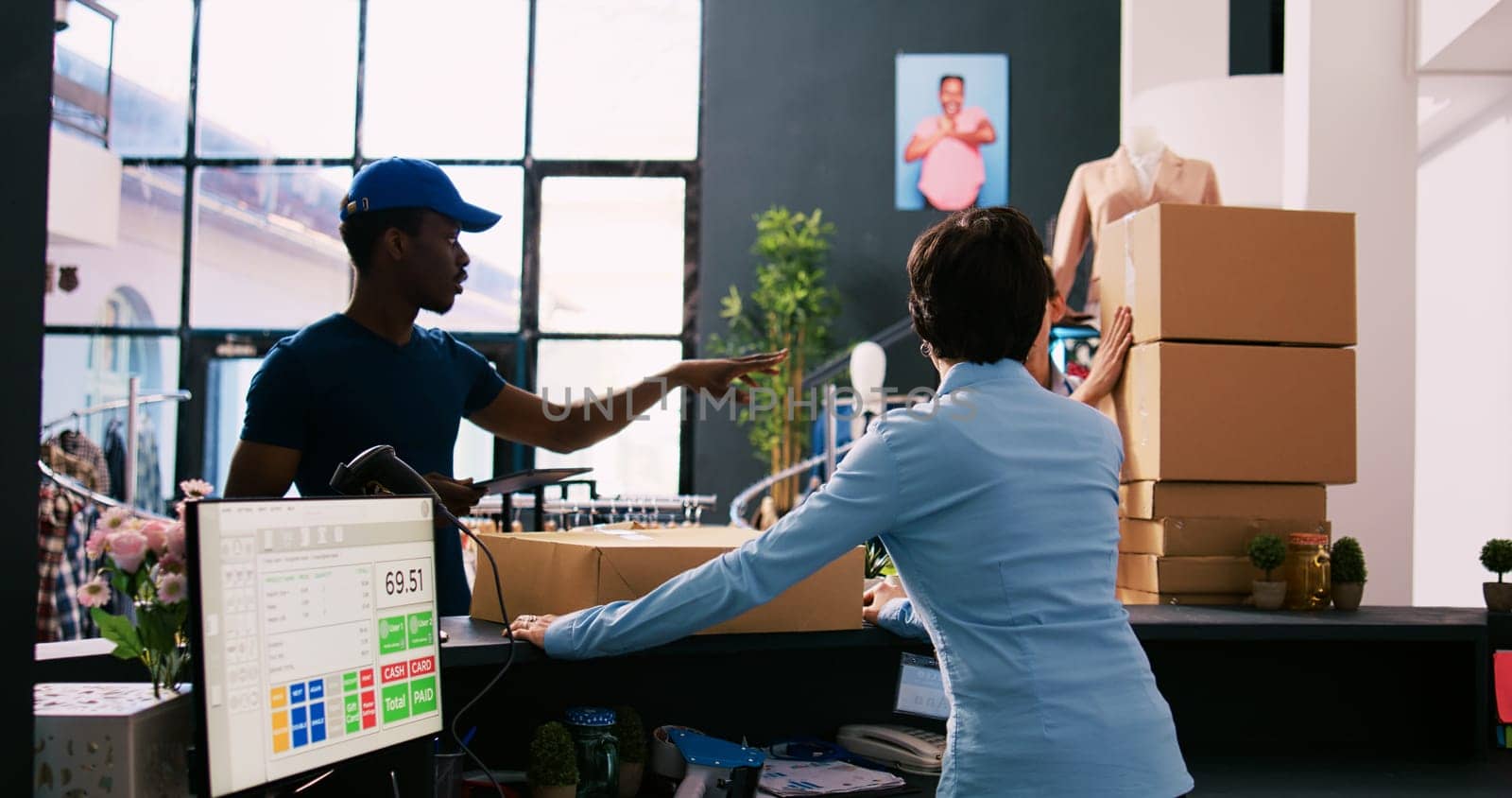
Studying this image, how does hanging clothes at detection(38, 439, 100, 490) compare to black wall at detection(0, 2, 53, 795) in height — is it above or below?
below

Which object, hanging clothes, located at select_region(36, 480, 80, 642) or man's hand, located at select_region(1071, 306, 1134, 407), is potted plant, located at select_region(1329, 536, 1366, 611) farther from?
hanging clothes, located at select_region(36, 480, 80, 642)

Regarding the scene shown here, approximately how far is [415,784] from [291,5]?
26.8 feet

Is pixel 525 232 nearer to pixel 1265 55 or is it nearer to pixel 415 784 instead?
pixel 1265 55

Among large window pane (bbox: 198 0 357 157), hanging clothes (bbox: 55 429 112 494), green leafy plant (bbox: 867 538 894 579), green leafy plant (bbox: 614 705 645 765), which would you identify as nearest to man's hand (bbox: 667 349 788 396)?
green leafy plant (bbox: 867 538 894 579)

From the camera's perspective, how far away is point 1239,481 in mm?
2363

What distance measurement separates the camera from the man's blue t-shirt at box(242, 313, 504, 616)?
1.94 metres

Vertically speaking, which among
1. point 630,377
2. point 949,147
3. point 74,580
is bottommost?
point 74,580

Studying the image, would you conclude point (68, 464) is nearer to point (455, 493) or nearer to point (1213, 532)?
point (455, 493)

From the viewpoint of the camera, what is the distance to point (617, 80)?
26.8ft

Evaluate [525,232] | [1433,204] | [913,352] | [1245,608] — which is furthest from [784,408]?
[1245,608]

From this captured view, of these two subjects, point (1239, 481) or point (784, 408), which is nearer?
point (1239, 481)

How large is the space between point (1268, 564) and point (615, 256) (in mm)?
6230

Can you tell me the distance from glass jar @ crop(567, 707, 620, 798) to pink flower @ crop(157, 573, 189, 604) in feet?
1.95

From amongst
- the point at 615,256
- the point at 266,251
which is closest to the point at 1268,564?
the point at 615,256
